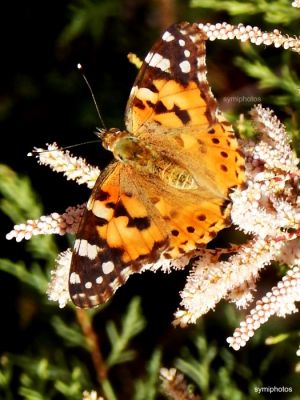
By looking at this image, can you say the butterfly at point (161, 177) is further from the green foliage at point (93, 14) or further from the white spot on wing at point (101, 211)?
the green foliage at point (93, 14)

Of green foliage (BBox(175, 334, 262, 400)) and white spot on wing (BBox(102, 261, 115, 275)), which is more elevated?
white spot on wing (BBox(102, 261, 115, 275))

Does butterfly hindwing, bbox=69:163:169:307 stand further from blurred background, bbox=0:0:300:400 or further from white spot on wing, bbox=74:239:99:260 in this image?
blurred background, bbox=0:0:300:400

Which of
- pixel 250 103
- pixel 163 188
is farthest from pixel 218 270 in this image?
pixel 250 103

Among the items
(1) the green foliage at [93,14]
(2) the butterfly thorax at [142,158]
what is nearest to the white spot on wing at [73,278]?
(2) the butterfly thorax at [142,158]

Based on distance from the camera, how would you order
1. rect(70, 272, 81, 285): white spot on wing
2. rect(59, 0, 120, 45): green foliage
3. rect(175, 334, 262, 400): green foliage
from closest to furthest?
rect(70, 272, 81, 285): white spot on wing < rect(175, 334, 262, 400): green foliage < rect(59, 0, 120, 45): green foliage

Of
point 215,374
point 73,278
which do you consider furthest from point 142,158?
point 215,374

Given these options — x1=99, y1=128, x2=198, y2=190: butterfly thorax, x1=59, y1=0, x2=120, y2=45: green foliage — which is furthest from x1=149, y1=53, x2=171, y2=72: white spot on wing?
x1=59, y1=0, x2=120, y2=45: green foliage
